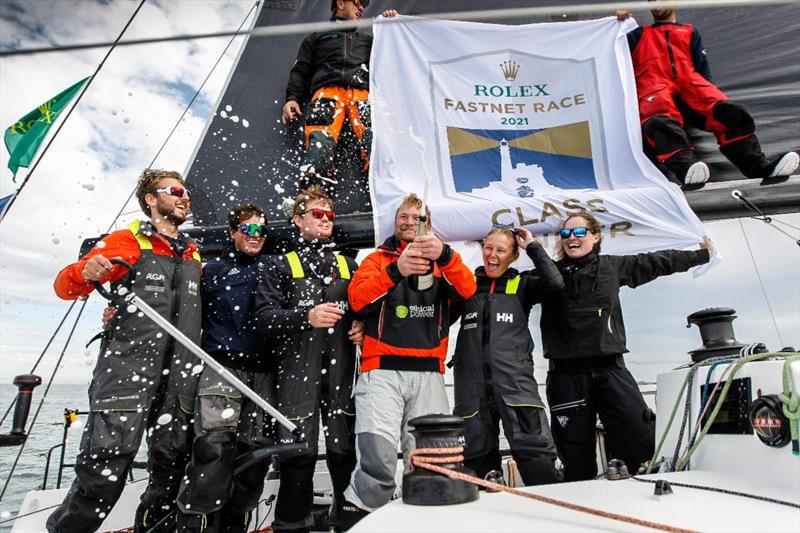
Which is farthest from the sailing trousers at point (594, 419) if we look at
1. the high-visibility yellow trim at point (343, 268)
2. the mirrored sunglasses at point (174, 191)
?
the mirrored sunglasses at point (174, 191)

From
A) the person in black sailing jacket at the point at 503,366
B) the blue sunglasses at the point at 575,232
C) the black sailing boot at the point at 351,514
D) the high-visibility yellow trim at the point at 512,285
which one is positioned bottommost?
the black sailing boot at the point at 351,514

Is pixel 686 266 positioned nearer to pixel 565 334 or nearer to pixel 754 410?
pixel 565 334

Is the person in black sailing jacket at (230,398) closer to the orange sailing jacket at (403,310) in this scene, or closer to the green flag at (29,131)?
the orange sailing jacket at (403,310)

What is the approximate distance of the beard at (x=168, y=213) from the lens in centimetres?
286

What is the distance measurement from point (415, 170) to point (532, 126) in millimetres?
840

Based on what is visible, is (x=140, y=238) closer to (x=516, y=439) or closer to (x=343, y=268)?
(x=343, y=268)

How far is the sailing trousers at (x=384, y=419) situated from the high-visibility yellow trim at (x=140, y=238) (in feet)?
3.93

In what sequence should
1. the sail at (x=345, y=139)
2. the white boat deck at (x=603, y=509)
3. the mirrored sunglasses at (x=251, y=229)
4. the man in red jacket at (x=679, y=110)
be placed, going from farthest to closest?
the sail at (x=345, y=139) < the man in red jacket at (x=679, y=110) < the mirrored sunglasses at (x=251, y=229) < the white boat deck at (x=603, y=509)

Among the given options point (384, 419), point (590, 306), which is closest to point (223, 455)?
point (384, 419)

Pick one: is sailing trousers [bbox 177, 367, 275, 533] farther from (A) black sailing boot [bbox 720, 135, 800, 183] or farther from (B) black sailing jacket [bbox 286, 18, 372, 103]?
(A) black sailing boot [bbox 720, 135, 800, 183]

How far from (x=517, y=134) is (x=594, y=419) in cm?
190

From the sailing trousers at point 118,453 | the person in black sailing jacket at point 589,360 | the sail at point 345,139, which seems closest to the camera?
the sailing trousers at point 118,453

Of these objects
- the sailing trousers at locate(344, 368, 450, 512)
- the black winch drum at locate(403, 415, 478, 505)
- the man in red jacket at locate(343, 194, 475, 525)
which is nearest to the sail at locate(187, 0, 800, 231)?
the man in red jacket at locate(343, 194, 475, 525)

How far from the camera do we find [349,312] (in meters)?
2.80
